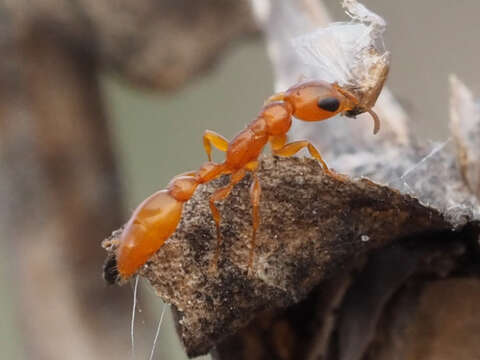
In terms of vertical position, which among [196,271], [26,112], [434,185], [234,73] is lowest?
[234,73]

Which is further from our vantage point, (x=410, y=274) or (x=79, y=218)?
(x=79, y=218)

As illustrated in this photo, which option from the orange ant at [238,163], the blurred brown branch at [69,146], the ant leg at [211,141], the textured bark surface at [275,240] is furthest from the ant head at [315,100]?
the blurred brown branch at [69,146]

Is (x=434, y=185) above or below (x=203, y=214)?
below

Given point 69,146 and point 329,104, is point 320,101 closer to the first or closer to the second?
point 329,104

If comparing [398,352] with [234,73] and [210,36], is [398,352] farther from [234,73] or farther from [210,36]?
[234,73]

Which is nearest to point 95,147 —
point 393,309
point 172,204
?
point 172,204

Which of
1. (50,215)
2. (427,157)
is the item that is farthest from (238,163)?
(50,215)
